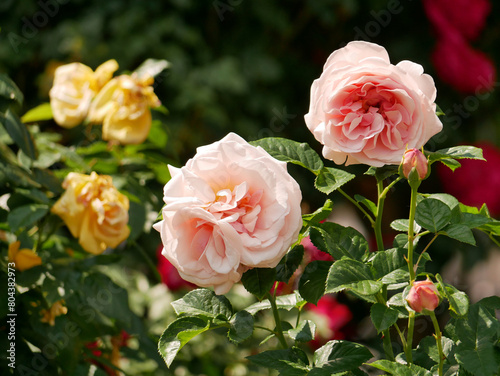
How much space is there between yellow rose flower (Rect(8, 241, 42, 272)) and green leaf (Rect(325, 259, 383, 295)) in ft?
1.90

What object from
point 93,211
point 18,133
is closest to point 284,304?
point 93,211

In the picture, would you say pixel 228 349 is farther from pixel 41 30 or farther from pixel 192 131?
pixel 41 30

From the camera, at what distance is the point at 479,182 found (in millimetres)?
2248

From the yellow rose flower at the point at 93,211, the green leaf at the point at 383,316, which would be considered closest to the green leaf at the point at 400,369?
the green leaf at the point at 383,316


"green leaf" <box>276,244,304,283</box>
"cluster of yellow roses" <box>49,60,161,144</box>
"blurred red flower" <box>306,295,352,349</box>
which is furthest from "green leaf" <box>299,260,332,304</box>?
"blurred red flower" <box>306,295,352,349</box>

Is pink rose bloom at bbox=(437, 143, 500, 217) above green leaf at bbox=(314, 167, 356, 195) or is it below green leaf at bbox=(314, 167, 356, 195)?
below

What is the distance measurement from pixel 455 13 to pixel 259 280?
6.14 feet

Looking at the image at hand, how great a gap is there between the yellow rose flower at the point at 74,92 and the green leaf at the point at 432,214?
841 millimetres

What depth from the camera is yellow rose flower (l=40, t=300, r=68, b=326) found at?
100 cm

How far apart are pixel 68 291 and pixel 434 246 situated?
1708 millimetres

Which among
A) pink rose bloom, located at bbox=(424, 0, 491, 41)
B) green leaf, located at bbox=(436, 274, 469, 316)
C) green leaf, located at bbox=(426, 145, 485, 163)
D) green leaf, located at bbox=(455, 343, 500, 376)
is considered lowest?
pink rose bloom, located at bbox=(424, 0, 491, 41)

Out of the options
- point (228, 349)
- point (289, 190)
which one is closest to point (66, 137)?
point (228, 349)

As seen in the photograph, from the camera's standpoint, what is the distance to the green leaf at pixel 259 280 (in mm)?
644

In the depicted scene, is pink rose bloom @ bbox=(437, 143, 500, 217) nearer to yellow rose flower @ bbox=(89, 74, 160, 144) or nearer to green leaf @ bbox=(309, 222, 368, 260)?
yellow rose flower @ bbox=(89, 74, 160, 144)
